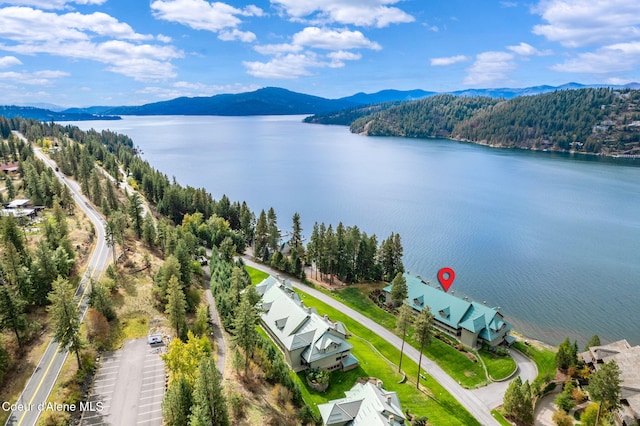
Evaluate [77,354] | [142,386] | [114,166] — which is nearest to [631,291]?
[142,386]

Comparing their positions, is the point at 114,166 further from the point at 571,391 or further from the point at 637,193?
the point at 637,193

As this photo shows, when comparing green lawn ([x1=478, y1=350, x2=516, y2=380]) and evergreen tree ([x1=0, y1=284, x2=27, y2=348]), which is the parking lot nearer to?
evergreen tree ([x1=0, y1=284, x2=27, y2=348])

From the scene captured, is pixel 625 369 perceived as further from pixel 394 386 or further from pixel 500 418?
pixel 394 386

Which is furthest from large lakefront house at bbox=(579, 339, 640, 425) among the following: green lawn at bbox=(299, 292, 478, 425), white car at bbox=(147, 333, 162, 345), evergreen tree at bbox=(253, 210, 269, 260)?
evergreen tree at bbox=(253, 210, 269, 260)

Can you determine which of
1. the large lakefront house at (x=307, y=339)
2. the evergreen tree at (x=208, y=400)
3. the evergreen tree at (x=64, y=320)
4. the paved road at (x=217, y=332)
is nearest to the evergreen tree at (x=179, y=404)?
the evergreen tree at (x=208, y=400)

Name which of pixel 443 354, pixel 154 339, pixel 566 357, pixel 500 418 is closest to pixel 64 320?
pixel 154 339

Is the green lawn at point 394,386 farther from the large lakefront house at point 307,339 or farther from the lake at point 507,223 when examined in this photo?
the lake at point 507,223
